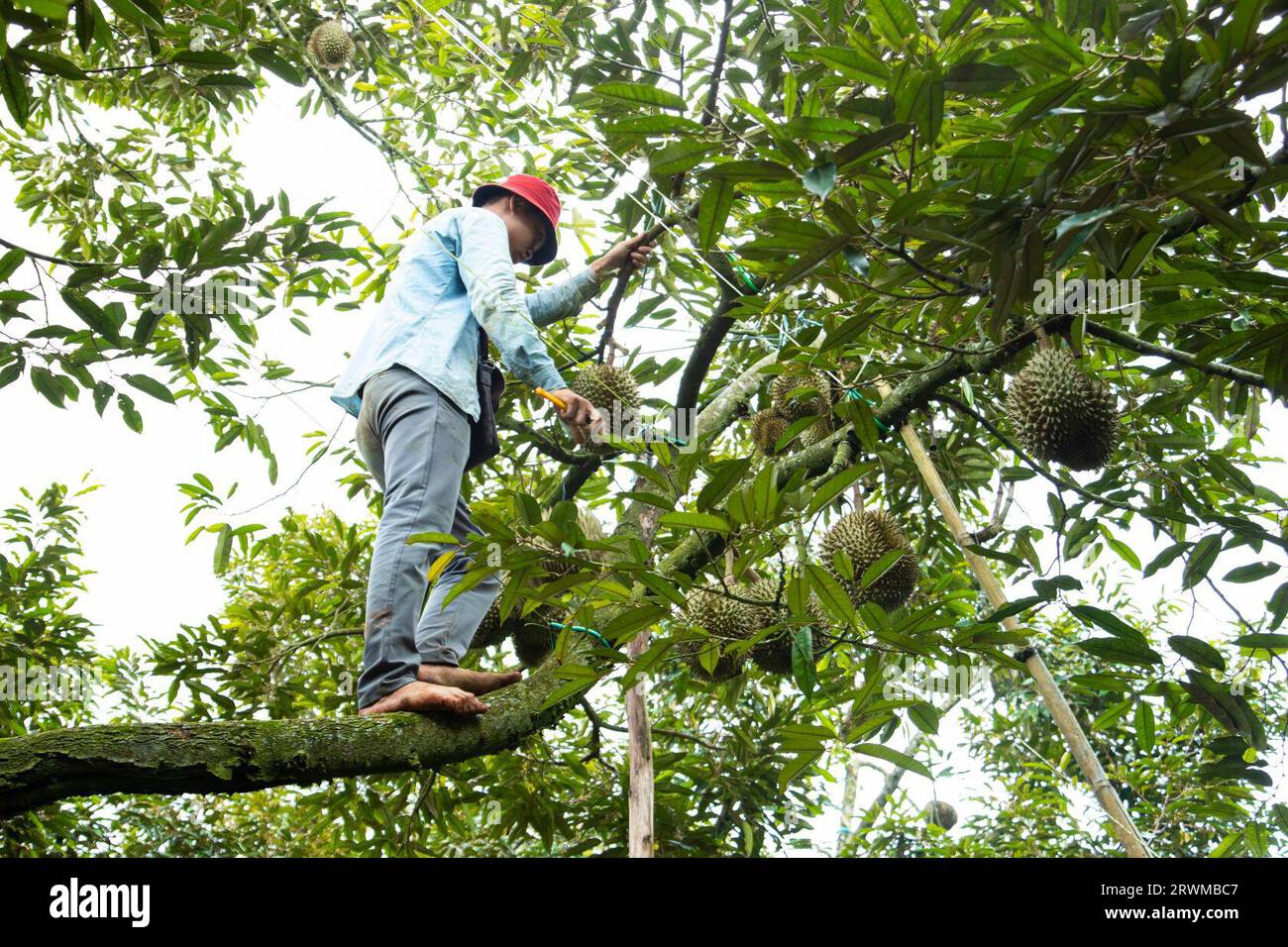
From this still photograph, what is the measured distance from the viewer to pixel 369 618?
77.9 inches

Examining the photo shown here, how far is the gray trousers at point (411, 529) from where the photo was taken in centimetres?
196

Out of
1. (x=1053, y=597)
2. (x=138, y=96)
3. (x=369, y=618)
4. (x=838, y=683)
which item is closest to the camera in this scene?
(x=1053, y=597)

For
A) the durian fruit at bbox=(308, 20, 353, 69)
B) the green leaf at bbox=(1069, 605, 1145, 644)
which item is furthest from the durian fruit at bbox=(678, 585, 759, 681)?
the durian fruit at bbox=(308, 20, 353, 69)

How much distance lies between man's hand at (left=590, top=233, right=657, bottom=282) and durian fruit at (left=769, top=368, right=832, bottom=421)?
500 mm

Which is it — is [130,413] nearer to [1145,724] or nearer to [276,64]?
[276,64]

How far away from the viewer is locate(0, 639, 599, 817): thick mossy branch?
1.29m

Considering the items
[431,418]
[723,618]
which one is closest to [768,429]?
[723,618]

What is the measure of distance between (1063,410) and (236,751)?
176cm

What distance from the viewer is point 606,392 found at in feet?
9.30

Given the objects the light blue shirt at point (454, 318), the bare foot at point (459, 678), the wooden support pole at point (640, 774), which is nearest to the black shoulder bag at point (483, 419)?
the light blue shirt at point (454, 318)

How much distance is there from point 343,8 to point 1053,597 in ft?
10.2
